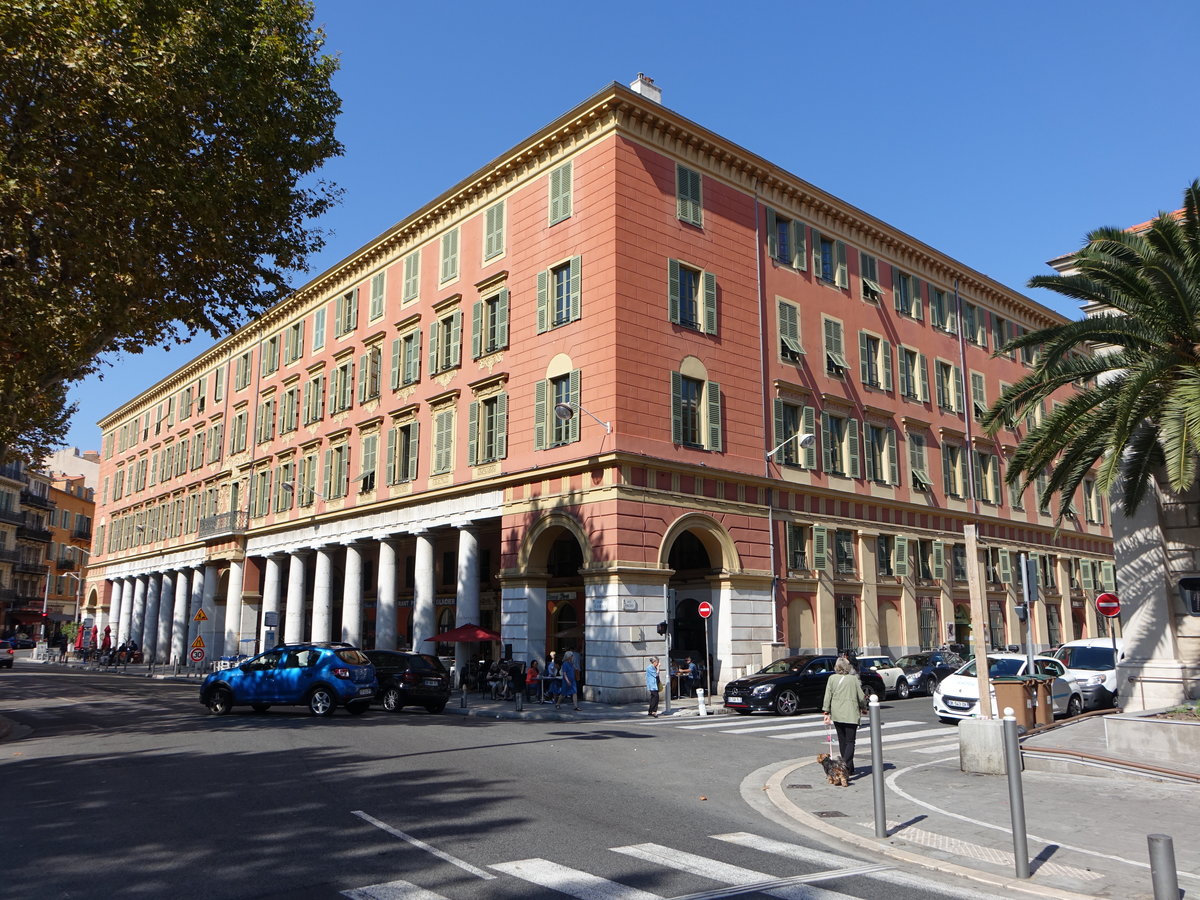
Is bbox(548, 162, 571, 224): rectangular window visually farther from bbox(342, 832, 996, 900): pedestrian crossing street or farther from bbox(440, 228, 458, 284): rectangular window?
bbox(342, 832, 996, 900): pedestrian crossing street

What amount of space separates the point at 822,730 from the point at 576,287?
1572 centimetres

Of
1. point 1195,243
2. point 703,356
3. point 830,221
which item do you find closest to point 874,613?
point 703,356

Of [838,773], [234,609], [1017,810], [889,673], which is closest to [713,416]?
[889,673]

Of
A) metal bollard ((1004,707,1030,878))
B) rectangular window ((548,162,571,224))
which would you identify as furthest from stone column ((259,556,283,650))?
metal bollard ((1004,707,1030,878))

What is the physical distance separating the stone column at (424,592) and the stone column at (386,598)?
2.15 meters

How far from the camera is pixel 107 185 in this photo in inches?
673

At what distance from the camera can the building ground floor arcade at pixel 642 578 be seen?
26766mm

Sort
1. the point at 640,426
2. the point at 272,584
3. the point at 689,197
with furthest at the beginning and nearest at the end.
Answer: the point at 272,584, the point at 689,197, the point at 640,426

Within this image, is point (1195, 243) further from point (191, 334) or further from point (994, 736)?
point (191, 334)

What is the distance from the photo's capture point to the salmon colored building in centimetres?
2800

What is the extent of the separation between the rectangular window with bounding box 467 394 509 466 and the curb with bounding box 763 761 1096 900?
67.4 ft

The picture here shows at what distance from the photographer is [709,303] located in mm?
30188

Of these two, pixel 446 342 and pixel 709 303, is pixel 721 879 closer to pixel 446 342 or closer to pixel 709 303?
pixel 709 303

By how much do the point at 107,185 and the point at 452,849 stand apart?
1477cm
